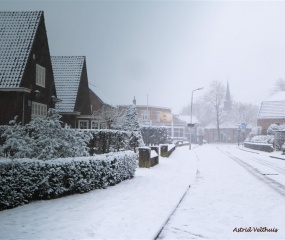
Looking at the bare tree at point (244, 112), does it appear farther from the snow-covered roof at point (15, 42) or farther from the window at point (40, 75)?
the snow-covered roof at point (15, 42)

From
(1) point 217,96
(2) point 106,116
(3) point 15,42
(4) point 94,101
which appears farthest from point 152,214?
(1) point 217,96

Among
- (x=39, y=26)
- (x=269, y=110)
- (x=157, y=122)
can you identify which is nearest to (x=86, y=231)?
(x=39, y=26)

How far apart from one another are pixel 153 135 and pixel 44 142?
34218mm

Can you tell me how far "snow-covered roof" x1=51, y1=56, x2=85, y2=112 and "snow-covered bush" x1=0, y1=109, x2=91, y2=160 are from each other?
59.9 feet

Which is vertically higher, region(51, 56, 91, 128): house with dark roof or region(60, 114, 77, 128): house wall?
region(51, 56, 91, 128): house with dark roof

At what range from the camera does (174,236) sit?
19.1ft

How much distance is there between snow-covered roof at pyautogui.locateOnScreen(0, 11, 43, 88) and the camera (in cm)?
2034

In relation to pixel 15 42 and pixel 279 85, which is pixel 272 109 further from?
pixel 15 42

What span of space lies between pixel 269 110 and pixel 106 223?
60952 millimetres

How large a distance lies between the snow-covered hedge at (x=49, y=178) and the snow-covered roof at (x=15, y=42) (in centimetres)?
1240

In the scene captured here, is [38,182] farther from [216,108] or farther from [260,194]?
[216,108]

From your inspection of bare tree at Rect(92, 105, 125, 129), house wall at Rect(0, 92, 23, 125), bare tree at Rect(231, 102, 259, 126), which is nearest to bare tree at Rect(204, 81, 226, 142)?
bare tree at Rect(231, 102, 259, 126)

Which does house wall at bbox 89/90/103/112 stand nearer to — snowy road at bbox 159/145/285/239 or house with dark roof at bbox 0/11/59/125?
house with dark roof at bbox 0/11/59/125

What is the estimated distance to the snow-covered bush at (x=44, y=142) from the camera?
9898 millimetres
